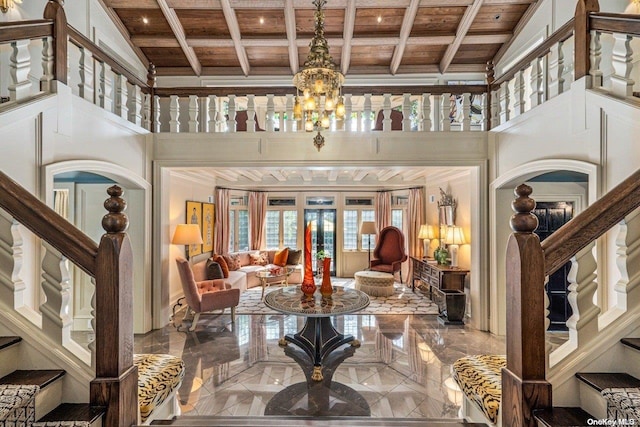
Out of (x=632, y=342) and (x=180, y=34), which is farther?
(x=180, y=34)

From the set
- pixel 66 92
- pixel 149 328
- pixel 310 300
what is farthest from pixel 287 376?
pixel 66 92

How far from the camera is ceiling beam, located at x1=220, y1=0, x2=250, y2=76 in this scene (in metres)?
4.63

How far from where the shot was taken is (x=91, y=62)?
135 inches

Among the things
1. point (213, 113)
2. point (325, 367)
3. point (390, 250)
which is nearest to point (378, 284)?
point (390, 250)

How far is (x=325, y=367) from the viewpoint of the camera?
341cm

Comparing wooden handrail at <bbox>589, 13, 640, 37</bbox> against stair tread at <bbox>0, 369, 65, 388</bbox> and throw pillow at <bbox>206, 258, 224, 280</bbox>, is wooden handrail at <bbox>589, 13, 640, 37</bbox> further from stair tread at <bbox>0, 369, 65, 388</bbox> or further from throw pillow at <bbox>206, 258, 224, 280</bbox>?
throw pillow at <bbox>206, 258, 224, 280</bbox>

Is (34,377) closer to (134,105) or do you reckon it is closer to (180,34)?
(134,105)

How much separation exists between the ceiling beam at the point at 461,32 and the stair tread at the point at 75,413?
6148mm

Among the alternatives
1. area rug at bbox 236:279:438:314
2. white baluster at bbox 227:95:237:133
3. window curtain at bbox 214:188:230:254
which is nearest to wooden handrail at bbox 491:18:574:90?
white baluster at bbox 227:95:237:133

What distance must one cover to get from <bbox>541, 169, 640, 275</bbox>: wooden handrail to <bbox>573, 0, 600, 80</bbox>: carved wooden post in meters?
1.97

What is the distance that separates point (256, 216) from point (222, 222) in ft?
3.74

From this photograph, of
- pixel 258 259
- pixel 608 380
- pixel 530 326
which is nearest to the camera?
pixel 530 326

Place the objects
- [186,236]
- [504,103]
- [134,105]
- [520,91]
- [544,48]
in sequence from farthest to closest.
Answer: [186,236], [134,105], [504,103], [520,91], [544,48]

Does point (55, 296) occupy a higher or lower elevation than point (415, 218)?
lower
